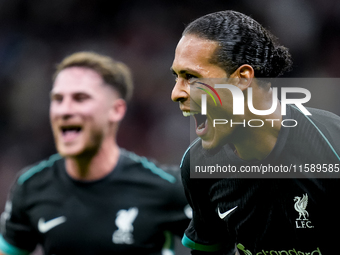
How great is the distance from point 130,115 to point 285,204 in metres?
4.69

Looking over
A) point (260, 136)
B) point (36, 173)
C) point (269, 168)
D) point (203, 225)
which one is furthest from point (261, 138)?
point (36, 173)

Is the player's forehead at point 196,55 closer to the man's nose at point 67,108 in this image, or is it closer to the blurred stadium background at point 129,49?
the man's nose at point 67,108

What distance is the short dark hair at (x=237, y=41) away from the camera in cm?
177

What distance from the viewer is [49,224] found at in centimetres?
339

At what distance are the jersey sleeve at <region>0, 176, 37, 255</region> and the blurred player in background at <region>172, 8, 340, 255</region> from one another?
2217 mm

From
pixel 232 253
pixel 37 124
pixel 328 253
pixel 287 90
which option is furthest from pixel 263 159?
pixel 37 124

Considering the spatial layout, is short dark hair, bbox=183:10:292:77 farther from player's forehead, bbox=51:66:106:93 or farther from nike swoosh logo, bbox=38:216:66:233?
nike swoosh logo, bbox=38:216:66:233

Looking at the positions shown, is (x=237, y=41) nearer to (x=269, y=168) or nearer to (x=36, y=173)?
(x=269, y=168)

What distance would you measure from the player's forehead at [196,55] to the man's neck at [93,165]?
194 centimetres

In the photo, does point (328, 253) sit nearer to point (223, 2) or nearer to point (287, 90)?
point (287, 90)

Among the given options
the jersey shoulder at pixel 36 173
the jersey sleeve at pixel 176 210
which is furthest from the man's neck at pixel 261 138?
the jersey shoulder at pixel 36 173

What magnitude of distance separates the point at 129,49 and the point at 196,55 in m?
4.89

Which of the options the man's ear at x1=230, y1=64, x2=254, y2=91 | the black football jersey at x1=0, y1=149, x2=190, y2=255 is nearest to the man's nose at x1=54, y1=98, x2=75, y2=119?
the black football jersey at x1=0, y1=149, x2=190, y2=255

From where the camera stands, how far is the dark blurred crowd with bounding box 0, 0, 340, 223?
593 cm
